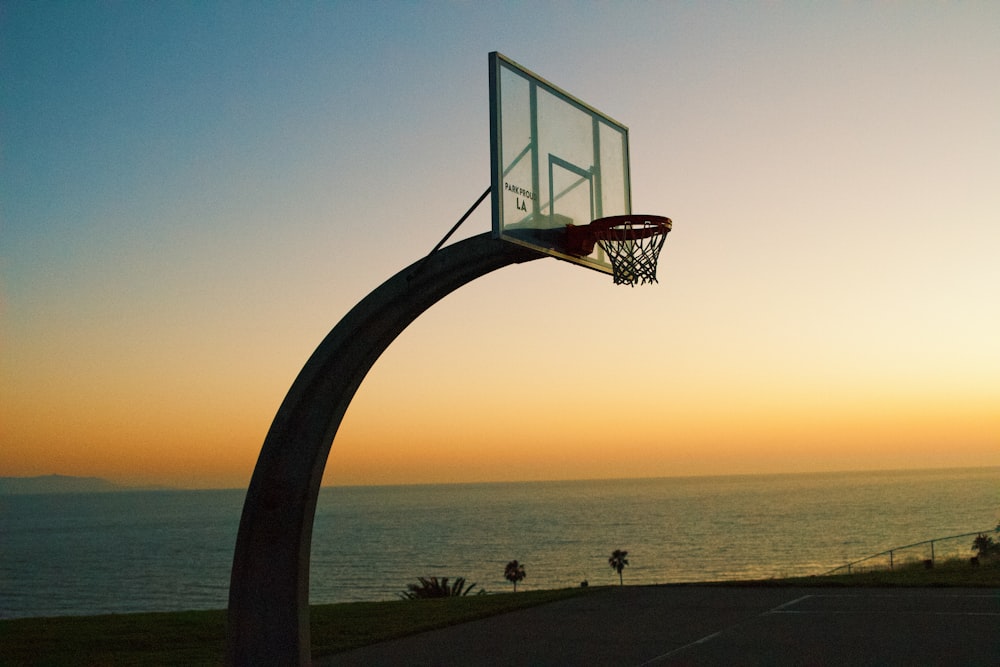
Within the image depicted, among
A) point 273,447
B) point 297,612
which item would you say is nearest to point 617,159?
point 273,447

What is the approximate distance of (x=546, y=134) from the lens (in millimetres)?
9711

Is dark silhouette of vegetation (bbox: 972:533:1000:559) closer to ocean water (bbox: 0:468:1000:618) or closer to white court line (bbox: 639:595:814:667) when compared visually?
ocean water (bbox: 0:468:1000:618)

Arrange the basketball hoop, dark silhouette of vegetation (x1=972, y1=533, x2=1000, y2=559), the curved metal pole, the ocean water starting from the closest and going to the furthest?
the curved metal pole, the basketball hoop, dark silhouette of vegetation (x1=972, y1=533, x2=1000, y2=559), the ocean water

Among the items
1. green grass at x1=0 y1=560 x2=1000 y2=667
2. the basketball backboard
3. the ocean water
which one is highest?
the basketball backboard

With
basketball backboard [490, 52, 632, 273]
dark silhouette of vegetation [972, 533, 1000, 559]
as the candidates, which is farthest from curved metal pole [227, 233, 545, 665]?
dark silhouette of vegetation [972, 533, 1000, 559]

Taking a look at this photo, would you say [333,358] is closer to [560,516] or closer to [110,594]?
[110,594]

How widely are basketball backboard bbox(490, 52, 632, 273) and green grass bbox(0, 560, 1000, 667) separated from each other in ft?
20.5

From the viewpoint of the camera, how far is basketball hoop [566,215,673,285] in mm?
10000

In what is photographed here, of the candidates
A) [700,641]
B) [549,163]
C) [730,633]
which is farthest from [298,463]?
[730,633]

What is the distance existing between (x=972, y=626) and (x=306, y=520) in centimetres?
895

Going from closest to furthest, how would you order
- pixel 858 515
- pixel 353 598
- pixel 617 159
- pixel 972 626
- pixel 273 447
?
pixel 273 447 → pixel 617 159 → pixel 972 626 → pixel 353 598 → pixel 858 515

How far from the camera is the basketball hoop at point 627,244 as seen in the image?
10000mm

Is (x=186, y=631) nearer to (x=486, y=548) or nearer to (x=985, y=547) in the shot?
(x=985, y=547)

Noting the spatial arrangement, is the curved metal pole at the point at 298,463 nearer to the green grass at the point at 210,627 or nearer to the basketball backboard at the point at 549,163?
the basketball backboard at the point at 549,163
